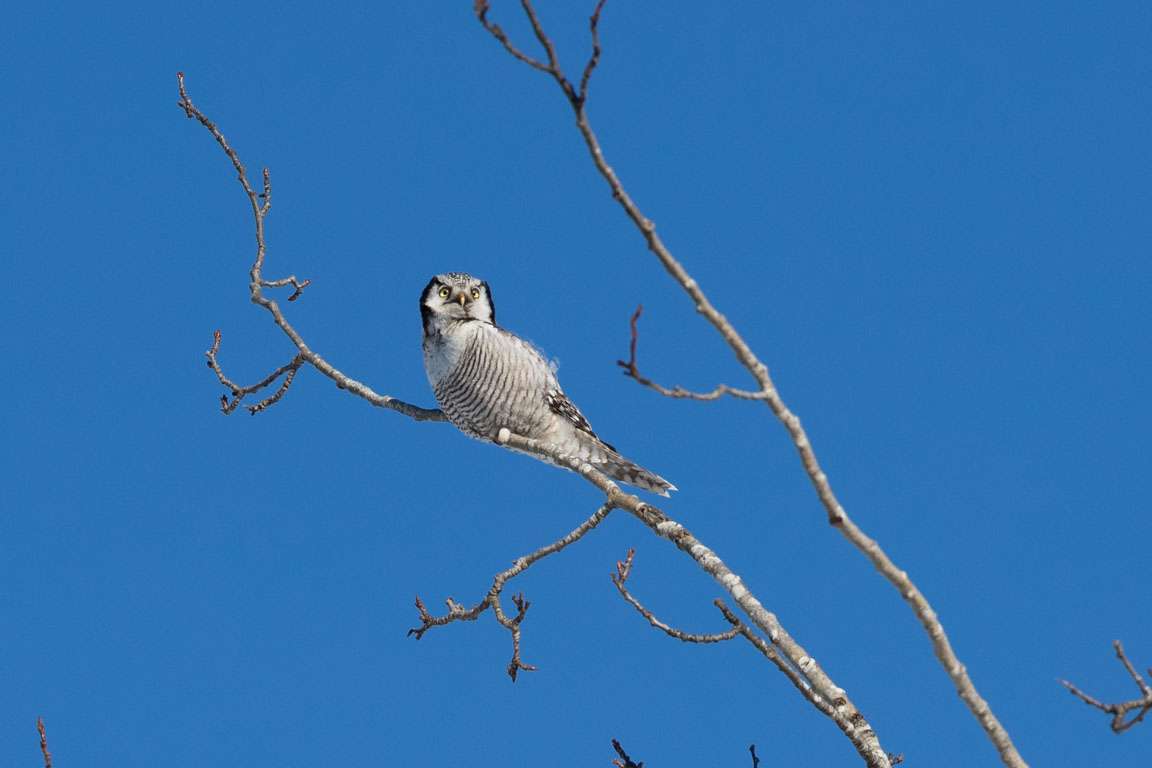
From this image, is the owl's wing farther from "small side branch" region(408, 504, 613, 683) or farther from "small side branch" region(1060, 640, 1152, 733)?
"small side branch" region(1060, 640, 1152, 733)

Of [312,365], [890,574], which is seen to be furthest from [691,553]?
[312,365]

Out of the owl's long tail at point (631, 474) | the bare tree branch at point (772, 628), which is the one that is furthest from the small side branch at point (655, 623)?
the owl's long tail at point (631, 474)

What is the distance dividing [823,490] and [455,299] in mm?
Result: 4435

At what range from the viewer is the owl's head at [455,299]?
7164mm

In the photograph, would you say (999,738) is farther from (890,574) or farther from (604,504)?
(604,504)

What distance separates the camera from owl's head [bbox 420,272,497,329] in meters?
7.16

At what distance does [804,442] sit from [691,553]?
138 cm

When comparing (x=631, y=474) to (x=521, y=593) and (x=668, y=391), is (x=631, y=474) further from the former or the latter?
(x=668, y=391)

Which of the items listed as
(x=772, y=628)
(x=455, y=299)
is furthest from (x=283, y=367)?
(x=772, y=628)

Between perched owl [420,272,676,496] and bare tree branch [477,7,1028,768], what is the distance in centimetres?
395

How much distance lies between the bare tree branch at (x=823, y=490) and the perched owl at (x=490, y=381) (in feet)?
12.9

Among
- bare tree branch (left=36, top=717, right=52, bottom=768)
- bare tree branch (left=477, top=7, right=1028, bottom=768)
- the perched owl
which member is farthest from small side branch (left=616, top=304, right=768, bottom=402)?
the perched owl

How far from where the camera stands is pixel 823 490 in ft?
10.1

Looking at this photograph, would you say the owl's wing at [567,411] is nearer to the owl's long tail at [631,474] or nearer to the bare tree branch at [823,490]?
the owl's long tail at [631,474]
